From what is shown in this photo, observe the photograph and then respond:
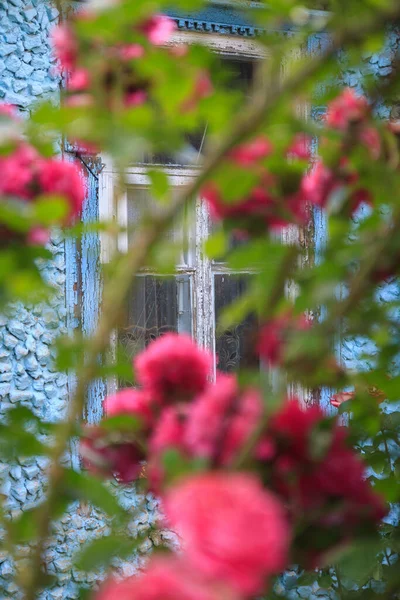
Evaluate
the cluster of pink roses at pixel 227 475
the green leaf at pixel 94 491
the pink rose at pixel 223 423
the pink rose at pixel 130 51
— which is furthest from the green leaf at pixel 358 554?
the pink rose at pixel 130 51

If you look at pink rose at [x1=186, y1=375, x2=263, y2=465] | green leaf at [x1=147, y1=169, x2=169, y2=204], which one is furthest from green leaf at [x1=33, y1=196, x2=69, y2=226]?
pink rose at [x1=186, y1=375, x2=263, y2=465]

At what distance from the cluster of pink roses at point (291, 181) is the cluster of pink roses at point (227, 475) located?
184 millimetres

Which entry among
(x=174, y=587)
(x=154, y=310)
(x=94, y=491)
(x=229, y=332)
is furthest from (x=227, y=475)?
(x=229, y=332)

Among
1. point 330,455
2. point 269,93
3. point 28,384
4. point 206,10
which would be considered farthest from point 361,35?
point 206,10

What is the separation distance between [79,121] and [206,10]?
2.35m

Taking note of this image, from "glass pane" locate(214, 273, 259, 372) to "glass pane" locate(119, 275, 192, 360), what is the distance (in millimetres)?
135

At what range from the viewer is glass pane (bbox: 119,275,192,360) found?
2.88 meters

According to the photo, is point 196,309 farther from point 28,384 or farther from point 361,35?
point 361,35

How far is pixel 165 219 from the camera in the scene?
0.72 meters

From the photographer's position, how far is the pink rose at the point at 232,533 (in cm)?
47

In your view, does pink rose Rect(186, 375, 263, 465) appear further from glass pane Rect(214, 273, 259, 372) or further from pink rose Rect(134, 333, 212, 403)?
glass pane Rect(214, 273, 259, 372)

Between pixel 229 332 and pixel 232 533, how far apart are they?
8.50 feet

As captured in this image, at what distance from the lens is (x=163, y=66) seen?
0.77 metres

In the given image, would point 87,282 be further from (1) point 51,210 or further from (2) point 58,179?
(1) point 51,210
